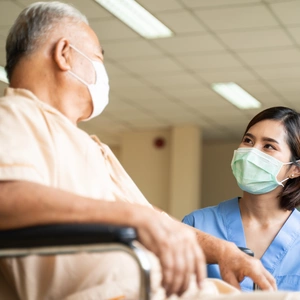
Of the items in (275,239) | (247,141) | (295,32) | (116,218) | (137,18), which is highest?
(295,32)

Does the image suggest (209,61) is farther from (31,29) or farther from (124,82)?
(31,29)

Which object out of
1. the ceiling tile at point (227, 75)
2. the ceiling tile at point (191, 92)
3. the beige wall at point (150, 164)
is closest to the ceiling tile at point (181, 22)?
the ceiling tile at point (227, 75)

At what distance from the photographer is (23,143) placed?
1328mm

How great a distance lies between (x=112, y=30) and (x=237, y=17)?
1.23 meters

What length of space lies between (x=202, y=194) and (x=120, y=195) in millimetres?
10558

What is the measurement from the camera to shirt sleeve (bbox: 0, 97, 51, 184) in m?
1.27

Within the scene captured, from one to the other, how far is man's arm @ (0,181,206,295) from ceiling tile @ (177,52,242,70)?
18.4 feet

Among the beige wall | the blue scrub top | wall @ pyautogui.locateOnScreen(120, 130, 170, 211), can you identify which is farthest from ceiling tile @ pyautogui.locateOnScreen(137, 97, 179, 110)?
the blue scrub top

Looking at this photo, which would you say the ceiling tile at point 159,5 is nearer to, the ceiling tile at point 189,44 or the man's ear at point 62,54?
the ceiling tile at point 189,44

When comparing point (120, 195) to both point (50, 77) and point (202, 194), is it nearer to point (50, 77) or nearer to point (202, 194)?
point (50, 77)

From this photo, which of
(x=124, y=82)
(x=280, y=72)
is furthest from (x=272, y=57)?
(x=124, y=82)

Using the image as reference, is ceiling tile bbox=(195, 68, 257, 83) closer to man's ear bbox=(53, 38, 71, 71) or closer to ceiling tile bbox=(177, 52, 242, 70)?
ceiling tile bbox=(177, 52, 242, 70)

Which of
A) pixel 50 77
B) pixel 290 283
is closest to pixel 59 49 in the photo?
pixel 50 77

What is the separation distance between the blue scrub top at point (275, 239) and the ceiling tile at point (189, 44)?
3.62m
